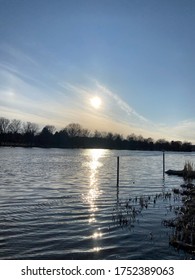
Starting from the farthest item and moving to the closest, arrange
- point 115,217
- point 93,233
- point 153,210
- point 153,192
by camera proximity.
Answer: point 153,192, point 153,210, point 115,217, point 93,233

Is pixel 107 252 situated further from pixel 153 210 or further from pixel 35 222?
pixel 153 210

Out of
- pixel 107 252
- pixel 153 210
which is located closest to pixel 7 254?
pixel 107 252

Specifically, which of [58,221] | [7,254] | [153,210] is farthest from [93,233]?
[153,210]

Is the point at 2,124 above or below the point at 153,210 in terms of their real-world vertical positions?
above

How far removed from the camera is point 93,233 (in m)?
14.4

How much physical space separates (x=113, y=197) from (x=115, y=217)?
748 centimetres

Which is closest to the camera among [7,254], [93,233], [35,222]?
[7,254]

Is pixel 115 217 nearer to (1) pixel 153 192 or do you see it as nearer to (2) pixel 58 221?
(2) pixel 58 221

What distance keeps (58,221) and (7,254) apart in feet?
16.7

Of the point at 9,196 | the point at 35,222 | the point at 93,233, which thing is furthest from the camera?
the point at 9,196

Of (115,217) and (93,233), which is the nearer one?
(93,233)

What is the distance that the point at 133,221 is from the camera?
16641mm
